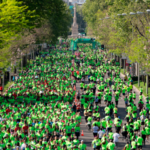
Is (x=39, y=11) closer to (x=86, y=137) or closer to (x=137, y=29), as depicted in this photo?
(x=137, y=29)

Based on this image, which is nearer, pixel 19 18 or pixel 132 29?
pixel 19 18

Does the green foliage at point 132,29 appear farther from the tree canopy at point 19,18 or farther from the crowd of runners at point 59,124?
the tree canopy at point 19,18

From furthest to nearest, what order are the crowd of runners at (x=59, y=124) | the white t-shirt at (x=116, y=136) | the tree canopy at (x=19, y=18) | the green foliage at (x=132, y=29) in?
the green foliage at (x=132, y=29) < the tree canopy at (x=19, y=18) < the white t-shirt at (x=116, y=136) < the crowd of runners at (x=59, y=124)

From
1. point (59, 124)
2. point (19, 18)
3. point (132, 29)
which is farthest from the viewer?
point (132, 29)

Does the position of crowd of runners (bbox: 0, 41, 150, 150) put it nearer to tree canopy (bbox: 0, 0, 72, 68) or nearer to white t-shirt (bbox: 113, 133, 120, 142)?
white t-shirt (bbox: 113, 133, 120, 142)

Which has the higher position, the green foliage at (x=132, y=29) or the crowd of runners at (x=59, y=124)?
the green foliage at (x=132, y=29)

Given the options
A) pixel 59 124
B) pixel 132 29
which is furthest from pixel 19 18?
pixel 132 29

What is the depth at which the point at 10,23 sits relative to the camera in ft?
102

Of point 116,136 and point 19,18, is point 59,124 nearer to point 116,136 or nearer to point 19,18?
point 116,136

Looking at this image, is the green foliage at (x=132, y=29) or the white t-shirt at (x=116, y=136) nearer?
the white t-shirt at (x=116, y=136)

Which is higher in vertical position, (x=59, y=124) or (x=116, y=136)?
(x=59, y=124)

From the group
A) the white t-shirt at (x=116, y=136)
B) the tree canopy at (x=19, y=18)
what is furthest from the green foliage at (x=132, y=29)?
the white t-shirt at (x=116, y=136)

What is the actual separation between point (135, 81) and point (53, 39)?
30.7 m

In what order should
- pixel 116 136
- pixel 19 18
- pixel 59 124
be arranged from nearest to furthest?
1. pixel 116 136
2. pixel 59 124
3. pixel 19 18
